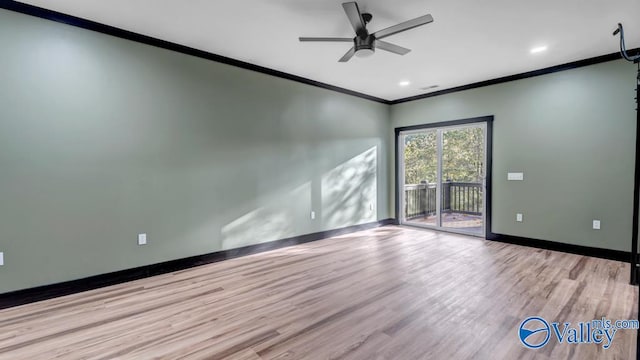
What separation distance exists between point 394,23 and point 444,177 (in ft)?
11.6

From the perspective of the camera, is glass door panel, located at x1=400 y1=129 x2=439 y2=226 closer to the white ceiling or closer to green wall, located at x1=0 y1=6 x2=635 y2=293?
green wall, located at x1=0 y1=6 x2=635 y2=293

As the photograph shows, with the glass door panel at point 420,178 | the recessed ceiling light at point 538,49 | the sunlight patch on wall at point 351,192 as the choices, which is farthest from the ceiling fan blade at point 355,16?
the glass door panel at point 420,178

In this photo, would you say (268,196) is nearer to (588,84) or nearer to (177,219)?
(177,219)

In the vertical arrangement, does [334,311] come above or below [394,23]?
below

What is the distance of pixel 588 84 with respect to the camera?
407cm

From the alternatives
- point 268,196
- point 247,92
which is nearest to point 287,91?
point 247,92

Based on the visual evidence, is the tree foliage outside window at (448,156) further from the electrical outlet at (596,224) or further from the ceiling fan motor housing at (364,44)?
the ceiling fan motor housing at (364,44)

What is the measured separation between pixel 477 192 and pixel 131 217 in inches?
216

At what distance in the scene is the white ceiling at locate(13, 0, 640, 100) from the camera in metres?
2.73

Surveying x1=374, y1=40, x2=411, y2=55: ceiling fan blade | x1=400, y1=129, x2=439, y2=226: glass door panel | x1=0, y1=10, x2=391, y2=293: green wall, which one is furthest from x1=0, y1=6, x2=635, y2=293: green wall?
x1=374, y1=40, x2=411, y2=55: ceiling fan blade

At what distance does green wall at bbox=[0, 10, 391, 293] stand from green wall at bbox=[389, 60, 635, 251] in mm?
3185

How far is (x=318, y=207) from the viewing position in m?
5.19

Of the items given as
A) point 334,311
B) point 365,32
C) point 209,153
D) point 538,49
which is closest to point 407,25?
point 365,32
